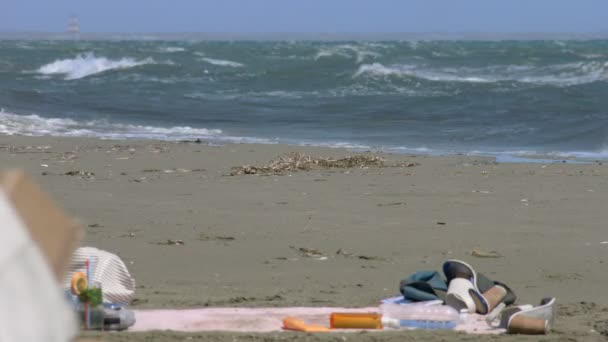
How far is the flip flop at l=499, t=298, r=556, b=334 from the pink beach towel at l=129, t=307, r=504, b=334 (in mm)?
70

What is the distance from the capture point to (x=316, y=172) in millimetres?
11570

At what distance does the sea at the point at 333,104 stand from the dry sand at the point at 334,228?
3.96 metres

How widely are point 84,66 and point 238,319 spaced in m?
33.4

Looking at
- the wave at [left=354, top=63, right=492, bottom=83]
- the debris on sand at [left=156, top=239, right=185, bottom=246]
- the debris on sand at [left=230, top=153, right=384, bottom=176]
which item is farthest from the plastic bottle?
the wave at [left=354, top=63, right=492, bottom=83]

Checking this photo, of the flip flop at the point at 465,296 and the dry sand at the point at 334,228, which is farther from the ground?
the flip flop at the point at 465,296

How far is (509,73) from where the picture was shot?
34812mm

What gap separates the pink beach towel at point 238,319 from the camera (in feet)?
17.2

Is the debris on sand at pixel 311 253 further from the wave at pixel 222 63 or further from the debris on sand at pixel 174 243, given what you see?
the wave at pixel 222 63

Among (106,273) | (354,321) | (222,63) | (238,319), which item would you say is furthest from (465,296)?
(222,63)

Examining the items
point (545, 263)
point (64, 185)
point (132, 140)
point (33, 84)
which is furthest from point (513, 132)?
point (33, 84)

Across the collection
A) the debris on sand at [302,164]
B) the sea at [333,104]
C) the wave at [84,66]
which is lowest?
the wave at [84,66]

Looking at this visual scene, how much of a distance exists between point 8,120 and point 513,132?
340 inches

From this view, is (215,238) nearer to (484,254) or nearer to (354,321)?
(484,254)

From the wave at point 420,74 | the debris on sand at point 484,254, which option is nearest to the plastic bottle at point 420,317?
the debris on sand at point 484,254
